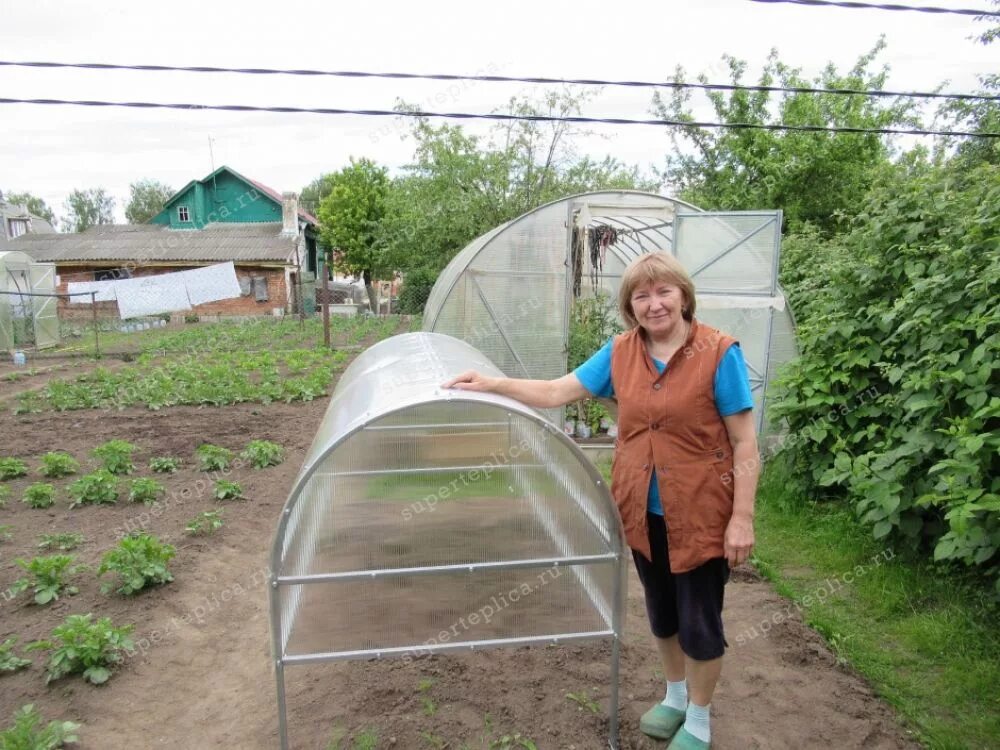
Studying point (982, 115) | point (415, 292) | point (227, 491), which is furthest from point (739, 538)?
point (415, 292)

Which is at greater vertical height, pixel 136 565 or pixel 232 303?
pixel 232 303

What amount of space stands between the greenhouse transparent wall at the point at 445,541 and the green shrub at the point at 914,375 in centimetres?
204

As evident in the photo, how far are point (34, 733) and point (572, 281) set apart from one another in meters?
6.61

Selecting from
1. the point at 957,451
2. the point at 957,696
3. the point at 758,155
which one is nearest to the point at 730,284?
the point at 957,451

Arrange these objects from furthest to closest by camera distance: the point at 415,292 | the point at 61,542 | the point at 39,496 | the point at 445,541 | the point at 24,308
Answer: the point at 415,292 < the point at 24,308 < the point at 39,496 < the point at 61,542 < the point at 445,541

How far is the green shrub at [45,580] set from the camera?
4453mm

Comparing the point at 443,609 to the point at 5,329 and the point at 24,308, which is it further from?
the point at 24,308

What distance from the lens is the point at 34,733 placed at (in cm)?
307

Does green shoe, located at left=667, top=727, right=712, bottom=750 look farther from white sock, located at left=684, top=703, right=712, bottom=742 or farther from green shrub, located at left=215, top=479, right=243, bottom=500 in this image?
green shrub, located at left=215, top=479, right=243, bottom=500

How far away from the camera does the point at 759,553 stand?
5.23m

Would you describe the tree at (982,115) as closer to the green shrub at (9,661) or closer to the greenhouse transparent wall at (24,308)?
the green shrub at (9,661)

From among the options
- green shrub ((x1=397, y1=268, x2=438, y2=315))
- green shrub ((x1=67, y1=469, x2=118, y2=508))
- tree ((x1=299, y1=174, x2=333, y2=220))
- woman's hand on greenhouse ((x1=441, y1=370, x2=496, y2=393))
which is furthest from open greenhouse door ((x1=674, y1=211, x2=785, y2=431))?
tree ((x1=299, y1=174, x2=333, y2=220))

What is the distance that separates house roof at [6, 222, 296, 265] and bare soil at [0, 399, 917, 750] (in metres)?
27.0

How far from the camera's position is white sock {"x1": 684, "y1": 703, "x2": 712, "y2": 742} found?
278 cm
